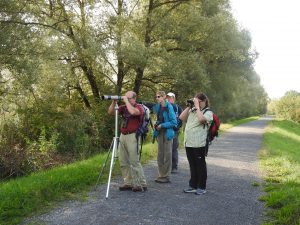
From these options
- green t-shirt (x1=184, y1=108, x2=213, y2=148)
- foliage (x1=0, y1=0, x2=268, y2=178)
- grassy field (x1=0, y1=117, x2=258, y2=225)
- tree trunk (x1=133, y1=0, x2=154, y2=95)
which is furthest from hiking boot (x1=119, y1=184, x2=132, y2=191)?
tree trunk (x1=133, y1=0, x2=154, y2=95)

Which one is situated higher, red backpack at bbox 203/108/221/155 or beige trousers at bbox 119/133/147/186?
red backpack at bbox 203/108/221/155

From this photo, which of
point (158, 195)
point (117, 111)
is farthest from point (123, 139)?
point (158, 195)

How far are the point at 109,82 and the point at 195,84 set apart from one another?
17.5 feet

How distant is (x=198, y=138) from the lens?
7121 mm

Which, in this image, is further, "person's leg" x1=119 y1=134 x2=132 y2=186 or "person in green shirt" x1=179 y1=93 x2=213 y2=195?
"person's leg" x1=119 y1=134 x2=132 y2=186

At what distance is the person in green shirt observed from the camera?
7.10m

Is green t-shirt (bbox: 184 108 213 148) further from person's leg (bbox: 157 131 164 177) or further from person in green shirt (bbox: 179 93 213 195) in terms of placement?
person's leg (bbox: 157 131 164 177)

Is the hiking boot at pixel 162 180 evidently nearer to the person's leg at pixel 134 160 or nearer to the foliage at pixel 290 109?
the person's leg at pixel 134 160

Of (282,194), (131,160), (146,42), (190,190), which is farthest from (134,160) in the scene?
(146,42)

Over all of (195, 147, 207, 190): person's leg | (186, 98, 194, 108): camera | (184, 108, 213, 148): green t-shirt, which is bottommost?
(195, 147, 207, 190): person's leg

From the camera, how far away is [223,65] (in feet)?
84.8

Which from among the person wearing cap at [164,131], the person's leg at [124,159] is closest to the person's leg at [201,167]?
the person wearing cap at [164,131]

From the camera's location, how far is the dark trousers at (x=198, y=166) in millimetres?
7160

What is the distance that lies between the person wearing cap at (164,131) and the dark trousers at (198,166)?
35.3 inches
